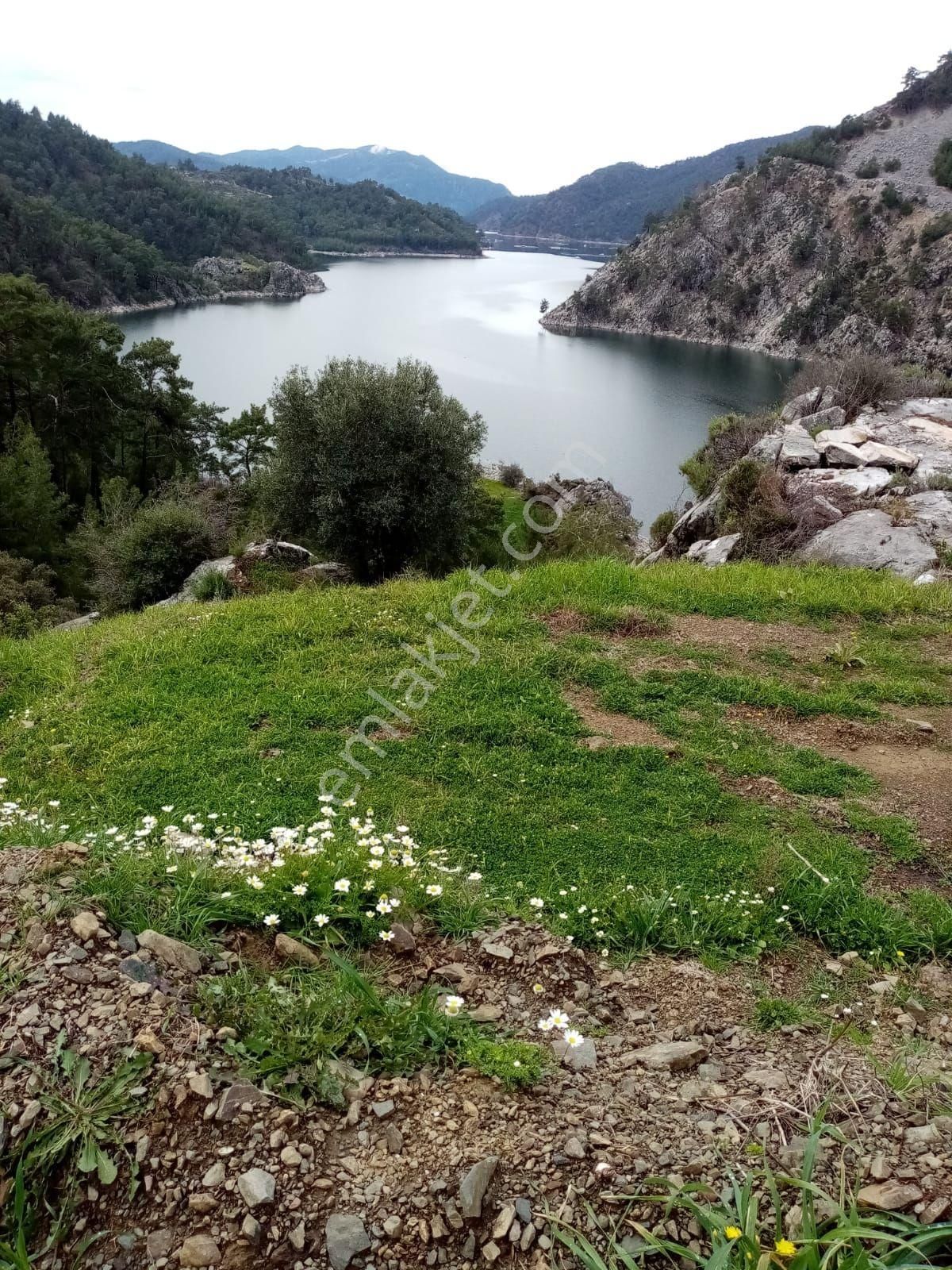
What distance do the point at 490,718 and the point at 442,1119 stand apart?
3.88 meters

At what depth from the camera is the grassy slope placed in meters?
5.10

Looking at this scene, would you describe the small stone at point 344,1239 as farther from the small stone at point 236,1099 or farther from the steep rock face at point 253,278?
the steep rock face at point 253,278

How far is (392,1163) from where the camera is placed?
2572mm

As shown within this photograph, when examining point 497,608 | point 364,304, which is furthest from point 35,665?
point 364,304

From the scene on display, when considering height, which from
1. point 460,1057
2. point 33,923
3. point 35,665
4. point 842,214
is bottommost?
point 35,665

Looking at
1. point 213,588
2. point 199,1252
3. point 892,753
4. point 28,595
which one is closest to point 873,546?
point 892,753

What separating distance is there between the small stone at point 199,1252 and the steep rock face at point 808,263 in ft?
271

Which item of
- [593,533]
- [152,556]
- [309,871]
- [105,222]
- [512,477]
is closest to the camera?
[309,871]

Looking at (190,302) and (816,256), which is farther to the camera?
(190,302)

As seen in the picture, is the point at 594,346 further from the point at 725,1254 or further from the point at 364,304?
the point at 725,1254

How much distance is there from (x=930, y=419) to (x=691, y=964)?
1659 cm

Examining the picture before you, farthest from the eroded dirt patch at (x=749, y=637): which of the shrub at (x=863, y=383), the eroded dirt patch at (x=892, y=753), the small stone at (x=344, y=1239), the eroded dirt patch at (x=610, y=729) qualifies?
the shrub at (x=863, y=383)

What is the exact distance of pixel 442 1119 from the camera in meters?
2.77

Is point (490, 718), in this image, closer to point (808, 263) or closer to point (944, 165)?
point (808, 263)
